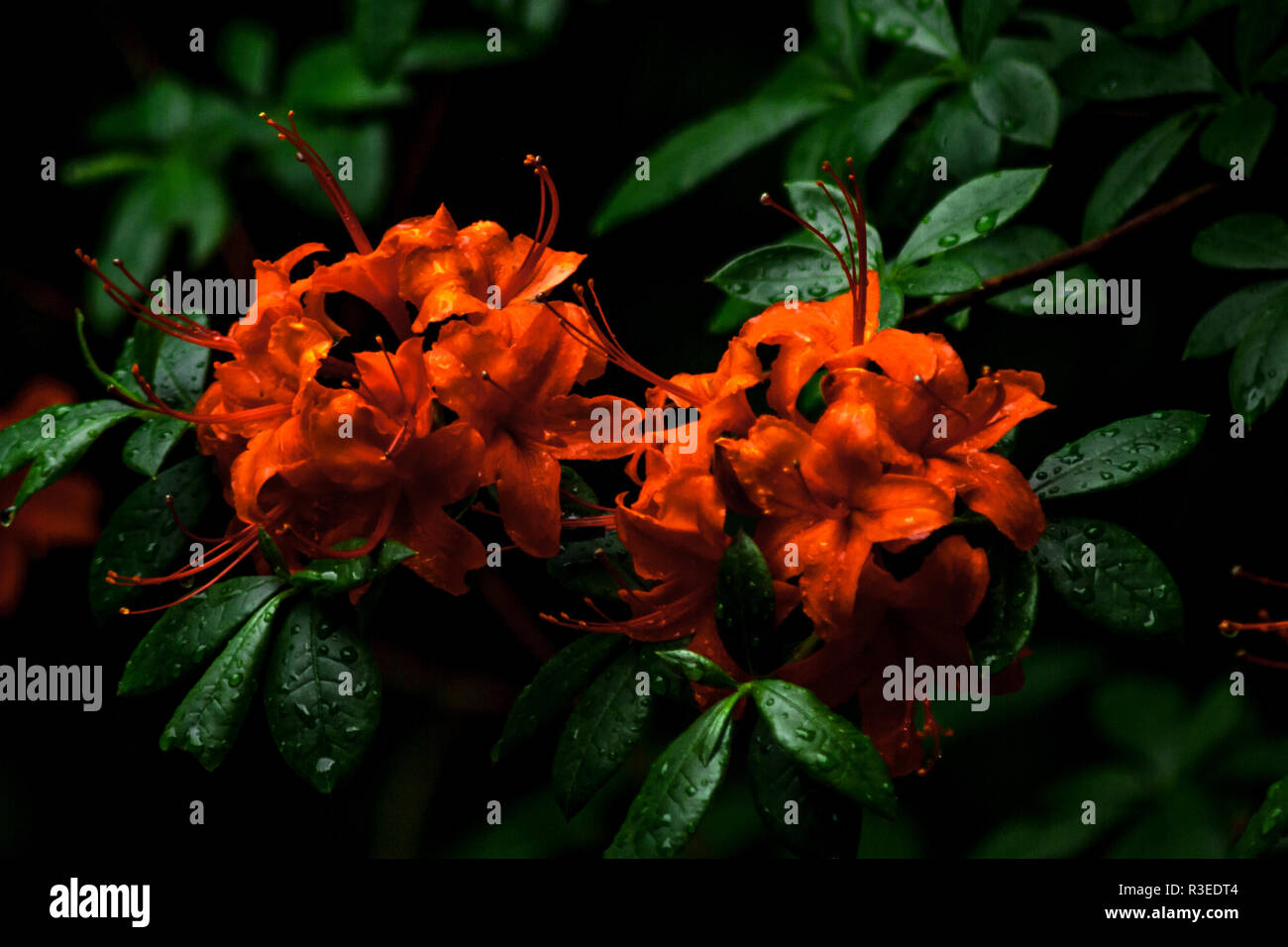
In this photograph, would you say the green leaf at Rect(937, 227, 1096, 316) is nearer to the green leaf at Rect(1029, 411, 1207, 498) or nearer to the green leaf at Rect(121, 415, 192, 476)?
the green leaf at Rect(1029, 411, 1207, 498)

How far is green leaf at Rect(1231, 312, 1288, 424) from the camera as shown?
112cm

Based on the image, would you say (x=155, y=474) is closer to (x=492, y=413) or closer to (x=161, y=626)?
(x=161, y=626)

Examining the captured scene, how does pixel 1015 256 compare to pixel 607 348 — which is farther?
pixel 1015 256

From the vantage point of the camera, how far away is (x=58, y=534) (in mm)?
1729

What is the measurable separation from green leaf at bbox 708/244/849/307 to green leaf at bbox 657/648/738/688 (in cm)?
41

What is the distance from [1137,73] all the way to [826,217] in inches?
16.9

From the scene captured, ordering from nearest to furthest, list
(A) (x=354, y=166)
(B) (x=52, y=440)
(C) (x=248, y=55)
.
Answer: (B) (x=52, y=440)
(A) (x=354, y=166)
(C) (x=248, y=55)

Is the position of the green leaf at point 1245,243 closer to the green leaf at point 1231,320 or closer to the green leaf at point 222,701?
the green leaf at point 1231,320

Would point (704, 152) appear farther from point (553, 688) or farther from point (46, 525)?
point (46, 525)

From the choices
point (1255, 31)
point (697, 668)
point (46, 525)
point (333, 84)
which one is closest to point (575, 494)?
point (697, 668)

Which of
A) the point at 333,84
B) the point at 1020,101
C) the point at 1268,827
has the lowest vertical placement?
the point at 1268,827

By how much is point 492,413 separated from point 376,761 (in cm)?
156

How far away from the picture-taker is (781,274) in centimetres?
117

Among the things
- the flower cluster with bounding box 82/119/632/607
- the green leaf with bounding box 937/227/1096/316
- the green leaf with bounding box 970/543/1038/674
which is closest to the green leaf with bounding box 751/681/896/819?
the green leaf with bounding box 970/543/1038/674
